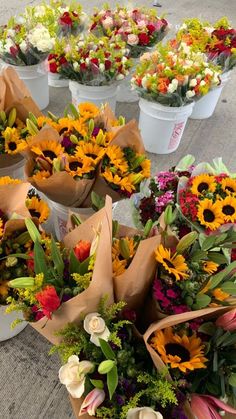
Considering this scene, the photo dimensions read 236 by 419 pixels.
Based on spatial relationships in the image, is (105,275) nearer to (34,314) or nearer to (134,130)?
(34,314)

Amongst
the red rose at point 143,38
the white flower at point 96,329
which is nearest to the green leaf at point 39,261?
the white flower at point 96,329

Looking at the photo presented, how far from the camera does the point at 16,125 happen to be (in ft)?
3.73

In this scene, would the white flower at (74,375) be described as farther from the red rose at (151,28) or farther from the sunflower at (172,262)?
the red rose at (151,28)

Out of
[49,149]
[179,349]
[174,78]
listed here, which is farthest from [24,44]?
[179,349]

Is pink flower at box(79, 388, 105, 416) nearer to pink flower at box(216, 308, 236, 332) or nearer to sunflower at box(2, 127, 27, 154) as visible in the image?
pink flower at box(216, 308, 236, 332)

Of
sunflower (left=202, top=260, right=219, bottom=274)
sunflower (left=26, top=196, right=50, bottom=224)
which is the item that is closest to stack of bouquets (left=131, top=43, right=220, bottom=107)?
sunflower (left=26, top=196, right=50, bottom=224)

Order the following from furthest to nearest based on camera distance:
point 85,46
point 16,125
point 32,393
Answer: point 85,46, point 16,125, point 32,393

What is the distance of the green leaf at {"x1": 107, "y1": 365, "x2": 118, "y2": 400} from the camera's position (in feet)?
1.84

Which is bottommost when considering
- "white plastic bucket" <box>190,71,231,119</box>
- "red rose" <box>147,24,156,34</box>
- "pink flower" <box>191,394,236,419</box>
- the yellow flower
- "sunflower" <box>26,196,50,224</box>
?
"white plastic bucket" <box>190,71,231,119</box>

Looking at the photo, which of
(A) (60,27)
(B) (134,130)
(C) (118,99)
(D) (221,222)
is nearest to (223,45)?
(C) (118,99)

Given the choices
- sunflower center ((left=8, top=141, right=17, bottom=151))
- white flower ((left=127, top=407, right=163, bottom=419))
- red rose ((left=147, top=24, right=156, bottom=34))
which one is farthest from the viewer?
red rose ((left=147, top=24, right=156, bottom=34))

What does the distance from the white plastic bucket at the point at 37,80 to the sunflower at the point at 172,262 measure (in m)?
Result: 1.38

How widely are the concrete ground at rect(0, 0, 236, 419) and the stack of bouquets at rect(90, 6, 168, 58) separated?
13.1 inches

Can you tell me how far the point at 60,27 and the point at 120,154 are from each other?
4.23ft
